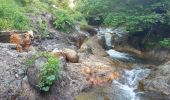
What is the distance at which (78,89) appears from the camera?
473 inches

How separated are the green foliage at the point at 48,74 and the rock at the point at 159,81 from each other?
13.4 ft

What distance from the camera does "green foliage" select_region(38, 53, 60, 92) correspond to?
10578mm

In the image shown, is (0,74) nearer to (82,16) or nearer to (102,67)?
(102,67)

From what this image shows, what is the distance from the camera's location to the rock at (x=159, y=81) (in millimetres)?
12880

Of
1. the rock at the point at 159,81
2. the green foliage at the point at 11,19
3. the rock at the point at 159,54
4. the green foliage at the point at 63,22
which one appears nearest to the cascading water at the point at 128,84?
the rock at the point at 159,81

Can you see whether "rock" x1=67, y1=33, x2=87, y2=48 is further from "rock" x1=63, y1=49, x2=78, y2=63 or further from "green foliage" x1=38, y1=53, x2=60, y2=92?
"green foliage" x1=38, y1=53, x2=60, y2=92

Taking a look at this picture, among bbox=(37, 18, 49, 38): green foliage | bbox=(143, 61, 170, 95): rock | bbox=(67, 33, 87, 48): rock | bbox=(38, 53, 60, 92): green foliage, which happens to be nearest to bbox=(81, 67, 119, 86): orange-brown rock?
bbox=(143, 61, 170, 95): rock

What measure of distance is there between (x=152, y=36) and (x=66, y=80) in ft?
29.4

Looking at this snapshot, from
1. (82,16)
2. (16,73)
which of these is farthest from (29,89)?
(82,16)

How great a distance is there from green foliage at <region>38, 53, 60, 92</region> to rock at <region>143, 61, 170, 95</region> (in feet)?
13.4

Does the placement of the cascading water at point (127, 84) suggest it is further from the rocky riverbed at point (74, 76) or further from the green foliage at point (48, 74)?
the green foliage at point (48, 74)

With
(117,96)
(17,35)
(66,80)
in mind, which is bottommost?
(117,96)

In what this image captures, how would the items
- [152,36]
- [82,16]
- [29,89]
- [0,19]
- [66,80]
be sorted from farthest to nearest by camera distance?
[82,16] < [152,36] < [0,19] < [66,80] < [29,89]

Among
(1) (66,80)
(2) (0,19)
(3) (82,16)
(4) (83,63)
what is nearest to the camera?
(1) (66,80)
